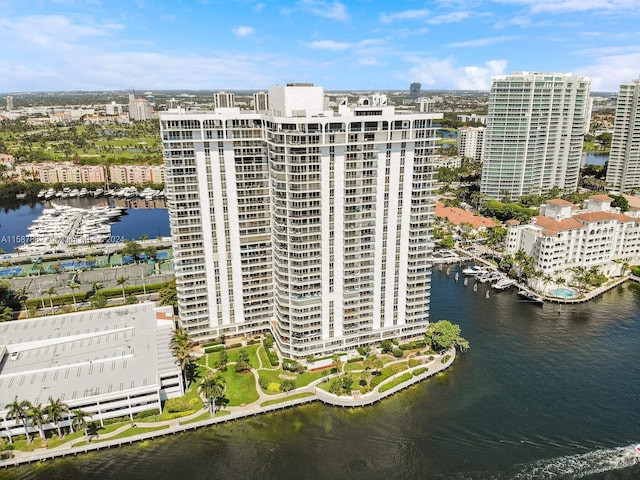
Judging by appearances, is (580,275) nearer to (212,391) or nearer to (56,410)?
(212,391)

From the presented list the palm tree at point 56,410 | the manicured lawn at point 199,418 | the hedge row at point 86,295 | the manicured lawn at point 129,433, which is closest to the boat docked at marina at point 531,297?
the manicured lawn at point 199,418

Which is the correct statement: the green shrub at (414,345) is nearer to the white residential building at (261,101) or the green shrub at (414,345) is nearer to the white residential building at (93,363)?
the white residential building at (93,363)

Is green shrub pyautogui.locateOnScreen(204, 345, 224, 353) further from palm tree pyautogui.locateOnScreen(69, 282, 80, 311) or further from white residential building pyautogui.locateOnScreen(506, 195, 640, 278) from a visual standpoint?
white residential building pyautogui.locateOnScreen(506, 195, 640, 278)

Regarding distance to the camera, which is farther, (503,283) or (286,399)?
(503,283)

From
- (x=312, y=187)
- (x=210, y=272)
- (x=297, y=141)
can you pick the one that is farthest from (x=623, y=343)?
(x=210, y=272)

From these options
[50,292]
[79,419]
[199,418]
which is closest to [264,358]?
[199,418]

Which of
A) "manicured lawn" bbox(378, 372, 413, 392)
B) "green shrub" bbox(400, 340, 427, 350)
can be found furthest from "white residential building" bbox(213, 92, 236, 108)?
"manicured lawn" bbox(378, 372, 413, 392)

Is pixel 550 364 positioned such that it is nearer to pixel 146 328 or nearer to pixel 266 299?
pixel 266 299
